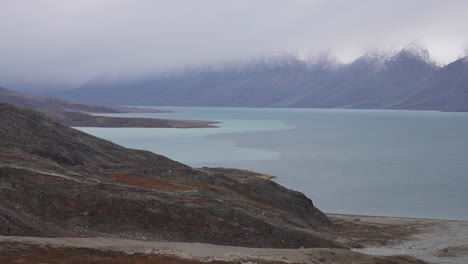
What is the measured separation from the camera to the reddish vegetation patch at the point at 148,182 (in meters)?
45.2

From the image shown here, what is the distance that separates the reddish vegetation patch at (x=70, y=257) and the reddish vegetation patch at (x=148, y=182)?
64.6ft

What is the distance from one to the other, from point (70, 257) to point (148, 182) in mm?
24101

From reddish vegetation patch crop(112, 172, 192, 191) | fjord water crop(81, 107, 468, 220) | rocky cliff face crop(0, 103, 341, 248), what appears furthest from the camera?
fjord water crop(81, 107, 468, 220)

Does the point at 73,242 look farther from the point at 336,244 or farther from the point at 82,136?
the point at 82,136

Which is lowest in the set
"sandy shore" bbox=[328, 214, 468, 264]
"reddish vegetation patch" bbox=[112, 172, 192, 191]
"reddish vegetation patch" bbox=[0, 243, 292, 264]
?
"sandy shore" bbox=[328, 214, 468, 264]

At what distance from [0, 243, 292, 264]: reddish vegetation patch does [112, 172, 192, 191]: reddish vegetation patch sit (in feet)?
64.6

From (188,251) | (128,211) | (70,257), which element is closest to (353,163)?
(128,211)

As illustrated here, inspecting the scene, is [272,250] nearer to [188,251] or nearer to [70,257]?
[188,251]

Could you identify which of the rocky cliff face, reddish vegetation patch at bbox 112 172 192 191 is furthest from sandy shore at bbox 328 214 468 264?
reddish vegetation patch at bbox 112 172 192 191

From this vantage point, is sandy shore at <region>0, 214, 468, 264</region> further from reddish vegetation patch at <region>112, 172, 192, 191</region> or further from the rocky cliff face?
reddish vegetation patch at <region>112, 172, 192, 191</region>

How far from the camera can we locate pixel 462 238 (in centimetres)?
4441

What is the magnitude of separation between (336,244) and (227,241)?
336 inches

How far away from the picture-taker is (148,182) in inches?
1844

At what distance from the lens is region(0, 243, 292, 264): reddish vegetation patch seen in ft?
70.5
